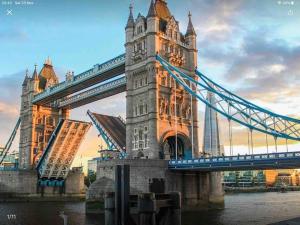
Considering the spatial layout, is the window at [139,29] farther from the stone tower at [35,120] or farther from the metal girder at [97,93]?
the stone tower at [35,120]

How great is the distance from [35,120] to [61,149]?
15613 mm

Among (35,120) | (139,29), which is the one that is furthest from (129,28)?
(35,120)

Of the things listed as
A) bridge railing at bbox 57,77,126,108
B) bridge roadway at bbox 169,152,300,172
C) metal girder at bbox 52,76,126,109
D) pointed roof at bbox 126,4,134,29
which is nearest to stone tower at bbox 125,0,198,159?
pointed roof at bbox 126,4,134,29

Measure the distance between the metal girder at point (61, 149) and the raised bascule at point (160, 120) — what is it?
19 centimetres

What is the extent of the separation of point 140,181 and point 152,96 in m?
12.1

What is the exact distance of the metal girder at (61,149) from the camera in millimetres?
67312

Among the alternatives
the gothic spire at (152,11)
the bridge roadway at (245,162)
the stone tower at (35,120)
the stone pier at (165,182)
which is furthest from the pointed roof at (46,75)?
the bridge roadway at (245,162)

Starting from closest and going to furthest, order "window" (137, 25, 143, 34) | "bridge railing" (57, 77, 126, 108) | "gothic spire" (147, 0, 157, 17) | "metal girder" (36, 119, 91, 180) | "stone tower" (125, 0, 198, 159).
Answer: "stone tower" (125, 0, 198, 159) → "gothic spire" (147, 0, 157, 17) → "window" (137, 25, 143, 34) → "bridge railing" (57, 77, 126, 108) → "metal girder" (36, 119, 91, 180)

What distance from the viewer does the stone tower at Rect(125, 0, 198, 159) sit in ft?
173

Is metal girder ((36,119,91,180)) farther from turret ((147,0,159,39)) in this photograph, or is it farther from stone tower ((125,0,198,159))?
turret ((147,0,159,39))

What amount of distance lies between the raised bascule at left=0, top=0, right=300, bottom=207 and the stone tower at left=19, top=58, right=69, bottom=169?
388 inches

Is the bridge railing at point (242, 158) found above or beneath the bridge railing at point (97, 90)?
beneath

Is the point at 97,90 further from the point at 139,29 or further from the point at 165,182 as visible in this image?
the point at 165,182

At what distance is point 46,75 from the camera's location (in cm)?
8781
